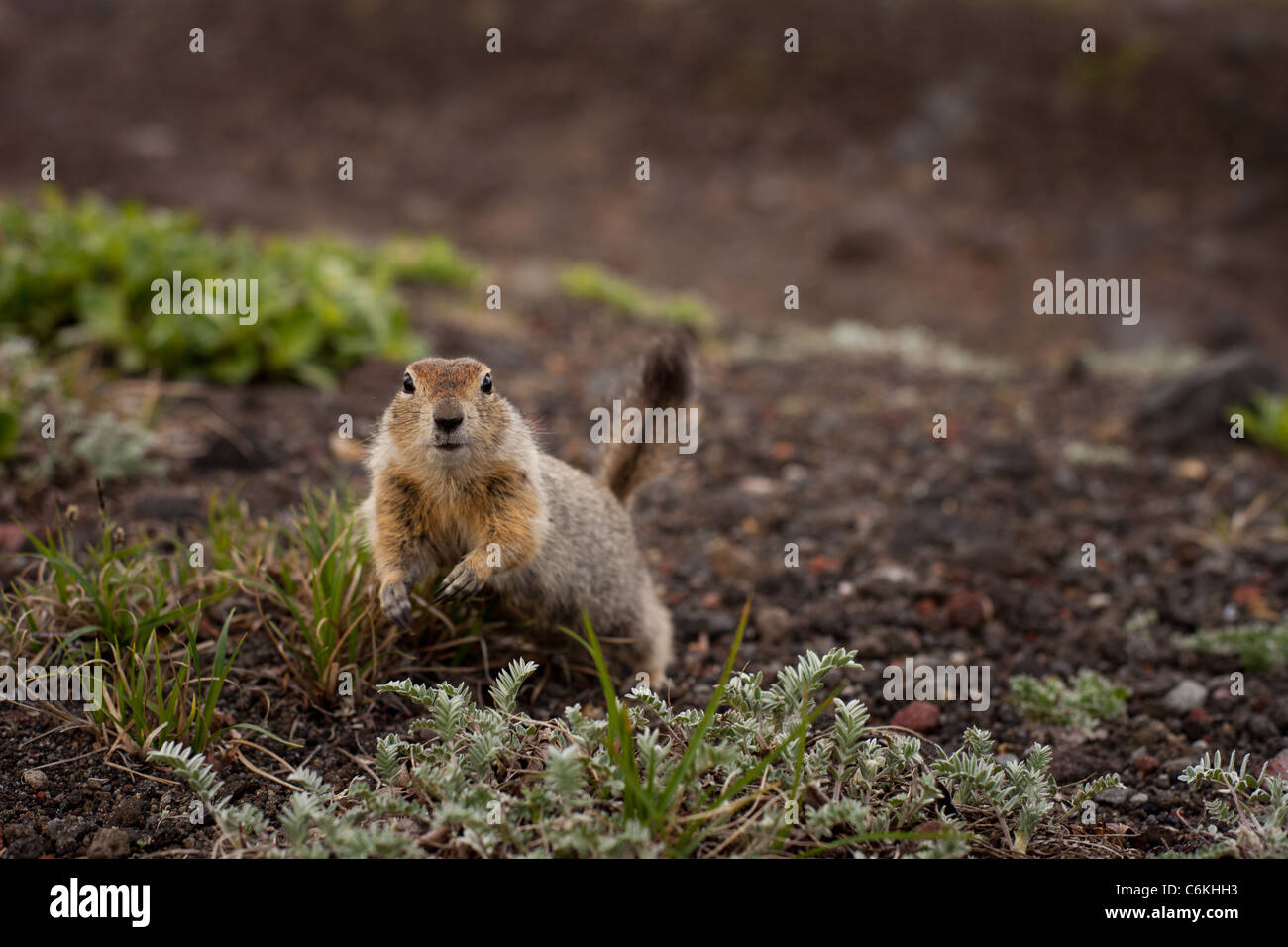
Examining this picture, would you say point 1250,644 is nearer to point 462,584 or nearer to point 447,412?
point 462,584

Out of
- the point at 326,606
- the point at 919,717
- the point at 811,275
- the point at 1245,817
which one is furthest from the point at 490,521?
the point at 811,275

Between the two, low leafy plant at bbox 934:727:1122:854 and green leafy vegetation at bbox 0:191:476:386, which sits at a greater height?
green leafy vegetation at bbox 0:191:476:386

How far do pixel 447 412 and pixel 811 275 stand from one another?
11494 mm

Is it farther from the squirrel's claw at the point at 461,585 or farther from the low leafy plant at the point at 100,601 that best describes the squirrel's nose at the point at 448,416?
the low leafy plant at the point at 100,601

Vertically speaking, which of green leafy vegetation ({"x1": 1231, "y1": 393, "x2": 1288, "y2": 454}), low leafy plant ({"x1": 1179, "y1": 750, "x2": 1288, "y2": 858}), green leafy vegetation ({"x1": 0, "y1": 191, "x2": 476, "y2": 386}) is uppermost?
green leafy vegetation ({"x1": 0, "y1": 191, "x2": 476, "y2": 386})

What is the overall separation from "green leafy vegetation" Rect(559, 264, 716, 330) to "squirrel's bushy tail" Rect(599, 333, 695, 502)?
534 cm

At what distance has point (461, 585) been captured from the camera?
3594 millimetres

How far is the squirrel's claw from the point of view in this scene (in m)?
3.59

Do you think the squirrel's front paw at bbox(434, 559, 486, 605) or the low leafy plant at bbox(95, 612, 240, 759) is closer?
the low leafy plant at bbox(95, 612, 240, 759)

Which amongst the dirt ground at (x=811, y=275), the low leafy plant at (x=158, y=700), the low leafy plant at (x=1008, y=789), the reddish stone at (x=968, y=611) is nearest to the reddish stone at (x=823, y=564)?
the dirt ground at (x=811, y=275)

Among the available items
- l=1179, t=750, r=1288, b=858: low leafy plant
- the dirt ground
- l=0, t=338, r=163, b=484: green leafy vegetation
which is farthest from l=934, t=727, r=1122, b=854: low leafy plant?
l=0, t=338, r=163, b=484: green leafy vegetation

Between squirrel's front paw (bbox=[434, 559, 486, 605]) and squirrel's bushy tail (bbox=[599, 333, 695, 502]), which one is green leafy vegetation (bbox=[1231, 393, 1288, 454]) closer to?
squirrel's bushy tail (bbox=[599, 333, 695, 502])
